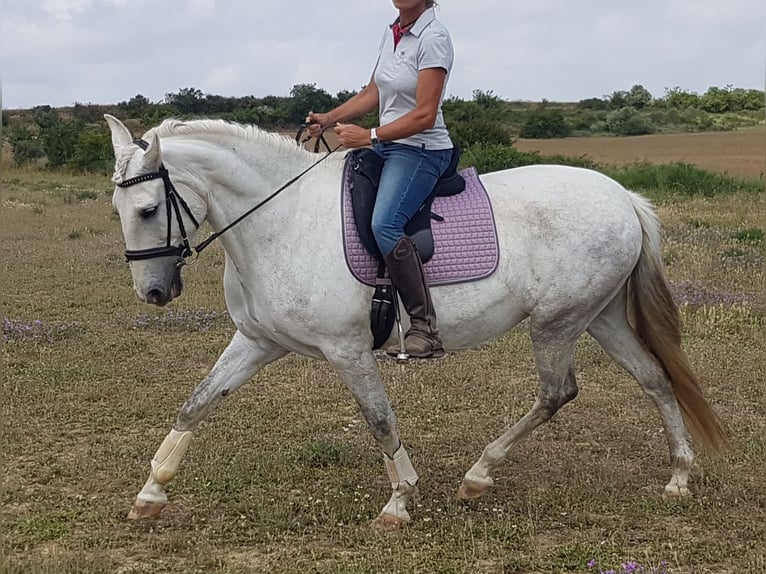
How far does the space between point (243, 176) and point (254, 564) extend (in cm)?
211

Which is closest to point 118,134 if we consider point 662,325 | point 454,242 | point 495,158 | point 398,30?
point 398,30

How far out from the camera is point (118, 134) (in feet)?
14.5

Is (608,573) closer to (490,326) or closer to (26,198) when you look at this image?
(490,326)

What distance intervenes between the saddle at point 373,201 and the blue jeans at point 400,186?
7 cm

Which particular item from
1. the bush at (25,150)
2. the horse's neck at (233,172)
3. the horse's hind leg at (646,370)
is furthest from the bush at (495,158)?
the bush at (25,150)

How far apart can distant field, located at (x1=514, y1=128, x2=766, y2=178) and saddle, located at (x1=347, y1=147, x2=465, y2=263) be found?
939 inches

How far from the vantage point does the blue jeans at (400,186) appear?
446cm

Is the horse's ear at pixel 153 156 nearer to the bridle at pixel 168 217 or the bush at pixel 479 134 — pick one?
the bridle at pixel 168 217

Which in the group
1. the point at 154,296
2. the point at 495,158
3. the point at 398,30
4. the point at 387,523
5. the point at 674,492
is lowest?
the point at 674,492

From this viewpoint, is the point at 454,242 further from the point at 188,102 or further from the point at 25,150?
the point at 25,150

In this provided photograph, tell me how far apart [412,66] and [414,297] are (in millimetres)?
1279

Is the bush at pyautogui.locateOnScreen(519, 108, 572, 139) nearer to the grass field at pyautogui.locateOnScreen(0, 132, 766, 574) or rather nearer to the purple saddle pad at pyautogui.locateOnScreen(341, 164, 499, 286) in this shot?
the grass field at pyautogui.locateOnScreen(0, 132, 766, 574)

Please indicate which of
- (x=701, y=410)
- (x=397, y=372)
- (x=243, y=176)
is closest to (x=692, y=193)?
(x=397, y=372)

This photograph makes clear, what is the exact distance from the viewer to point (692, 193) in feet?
76.3
